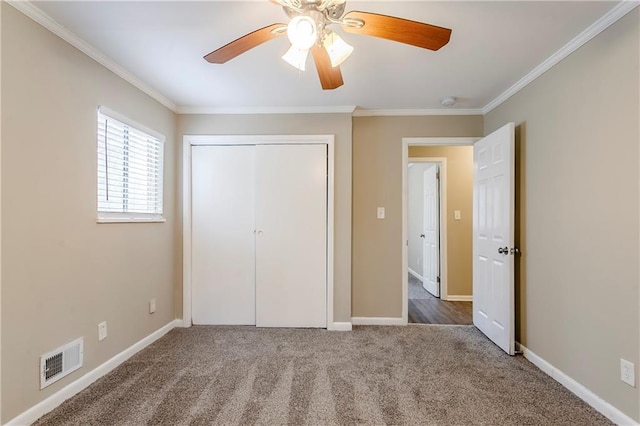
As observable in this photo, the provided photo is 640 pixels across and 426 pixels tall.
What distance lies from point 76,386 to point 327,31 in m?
2.58

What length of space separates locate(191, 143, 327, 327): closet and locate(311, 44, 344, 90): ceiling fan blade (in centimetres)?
128

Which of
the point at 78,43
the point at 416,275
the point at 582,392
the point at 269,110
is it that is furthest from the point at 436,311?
the point at 78,43

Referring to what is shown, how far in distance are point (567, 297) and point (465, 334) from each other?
1146 millimetres

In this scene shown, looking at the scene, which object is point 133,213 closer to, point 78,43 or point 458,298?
point 78,43

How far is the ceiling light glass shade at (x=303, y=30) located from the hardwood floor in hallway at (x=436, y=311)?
304 cm

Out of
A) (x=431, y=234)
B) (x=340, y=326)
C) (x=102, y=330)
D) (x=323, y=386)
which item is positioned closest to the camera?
(x=323, y=386)

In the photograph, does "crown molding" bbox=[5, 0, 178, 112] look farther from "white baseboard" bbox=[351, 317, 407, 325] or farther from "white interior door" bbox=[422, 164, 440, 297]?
"white interior door" bbox=[422, 164, 440, 297]

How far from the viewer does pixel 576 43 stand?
193 cm

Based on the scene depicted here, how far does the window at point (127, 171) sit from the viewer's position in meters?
2.21

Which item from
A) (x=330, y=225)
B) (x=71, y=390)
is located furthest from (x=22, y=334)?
(x=330, y=225)

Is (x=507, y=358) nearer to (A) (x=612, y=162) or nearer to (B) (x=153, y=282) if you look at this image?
(A) (x=612, y=162)

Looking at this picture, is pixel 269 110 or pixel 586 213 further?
pixel 269 110

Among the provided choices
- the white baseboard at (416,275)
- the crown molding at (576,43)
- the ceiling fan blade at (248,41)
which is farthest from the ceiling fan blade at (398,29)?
the white baseboard at (416,275)

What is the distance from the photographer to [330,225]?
10.2 feet
